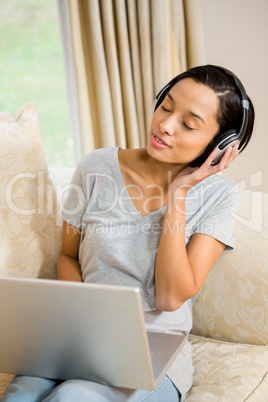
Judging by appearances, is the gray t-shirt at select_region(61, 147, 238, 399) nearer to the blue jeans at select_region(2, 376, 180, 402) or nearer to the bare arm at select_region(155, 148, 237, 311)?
the bare arm at select_region(155, 148, 237, 311)

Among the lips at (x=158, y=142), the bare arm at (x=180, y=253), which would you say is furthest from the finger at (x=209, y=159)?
the lips at (x=158, y=142)

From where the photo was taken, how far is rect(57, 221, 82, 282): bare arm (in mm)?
1388

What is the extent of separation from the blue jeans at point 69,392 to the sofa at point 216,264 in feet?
0.76

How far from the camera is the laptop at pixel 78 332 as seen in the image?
0.84m

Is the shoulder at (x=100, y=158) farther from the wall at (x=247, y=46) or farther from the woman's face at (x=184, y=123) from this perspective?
the wall at (x=247, y=46)

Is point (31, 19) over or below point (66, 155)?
over

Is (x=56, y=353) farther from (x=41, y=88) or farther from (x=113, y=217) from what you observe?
(x=41, y=88)

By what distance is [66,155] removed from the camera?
2852 mm

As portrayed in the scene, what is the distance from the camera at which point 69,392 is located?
97cm

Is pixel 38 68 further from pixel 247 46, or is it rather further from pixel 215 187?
pixel 215 187

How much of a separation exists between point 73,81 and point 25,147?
79 cm

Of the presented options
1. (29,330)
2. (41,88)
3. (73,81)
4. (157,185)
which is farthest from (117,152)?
(41,88)

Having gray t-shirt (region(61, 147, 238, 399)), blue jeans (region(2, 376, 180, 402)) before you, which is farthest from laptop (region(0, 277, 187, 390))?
gray t-shirt (region(61, 147, 238, 399))

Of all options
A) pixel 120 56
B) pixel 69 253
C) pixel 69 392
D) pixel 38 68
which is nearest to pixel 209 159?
pixel 69 253
